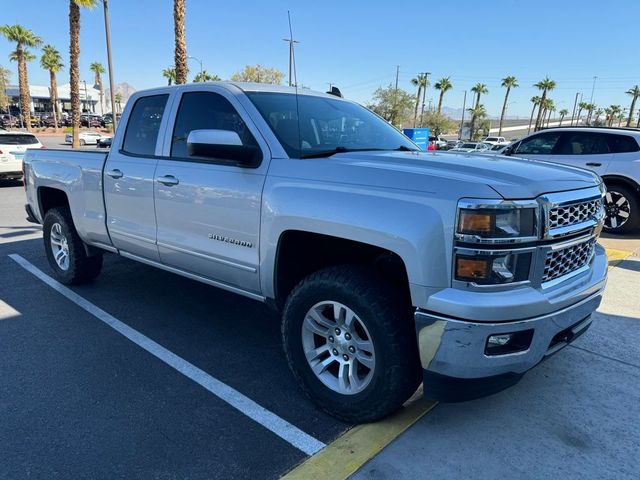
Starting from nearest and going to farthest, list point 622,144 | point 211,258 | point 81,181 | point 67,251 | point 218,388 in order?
point 218,388 → point 211,258 → point 81,181 → point 67,251 → point 622,144

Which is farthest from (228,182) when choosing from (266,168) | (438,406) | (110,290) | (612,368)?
(612,368)

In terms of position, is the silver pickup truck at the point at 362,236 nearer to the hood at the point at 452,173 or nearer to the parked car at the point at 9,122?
the hood at the point at 452,173

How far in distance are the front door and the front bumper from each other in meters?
1.30

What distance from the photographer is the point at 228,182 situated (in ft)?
10.5

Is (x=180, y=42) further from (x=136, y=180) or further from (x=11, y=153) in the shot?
(x=136, y=180)

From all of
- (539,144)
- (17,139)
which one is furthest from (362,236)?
(17,139)

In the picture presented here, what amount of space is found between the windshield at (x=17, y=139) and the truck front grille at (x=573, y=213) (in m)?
15.5

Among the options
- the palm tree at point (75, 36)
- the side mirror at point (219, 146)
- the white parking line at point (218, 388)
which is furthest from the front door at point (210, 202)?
the palm tree at point (75, 36)

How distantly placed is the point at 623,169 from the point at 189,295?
7.54 metres

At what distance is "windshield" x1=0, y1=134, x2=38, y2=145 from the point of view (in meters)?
13.8

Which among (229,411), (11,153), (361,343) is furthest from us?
(11,153)

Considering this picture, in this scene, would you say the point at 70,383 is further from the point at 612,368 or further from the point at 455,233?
the point at 612,368

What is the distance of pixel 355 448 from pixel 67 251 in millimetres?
3989

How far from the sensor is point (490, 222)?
220 cm
